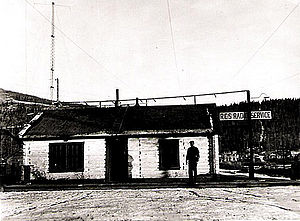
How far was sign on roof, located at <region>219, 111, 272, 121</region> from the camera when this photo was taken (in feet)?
55.4

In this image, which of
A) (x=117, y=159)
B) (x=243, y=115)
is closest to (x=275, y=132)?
(x=243, y=115)

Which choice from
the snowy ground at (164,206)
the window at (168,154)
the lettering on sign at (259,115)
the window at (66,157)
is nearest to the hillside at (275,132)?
the lettering on sign at (259,115)

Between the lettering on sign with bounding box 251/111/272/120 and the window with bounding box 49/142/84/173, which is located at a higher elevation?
the lettering on sign with bounding box 251/111/272/120

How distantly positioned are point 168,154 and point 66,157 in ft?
16.0

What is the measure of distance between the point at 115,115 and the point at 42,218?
11935 mm

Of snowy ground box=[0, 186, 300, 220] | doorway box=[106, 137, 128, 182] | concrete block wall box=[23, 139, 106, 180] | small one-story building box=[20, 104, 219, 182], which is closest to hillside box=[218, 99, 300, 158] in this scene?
small one-story building box=[20, 104, 219, 182]

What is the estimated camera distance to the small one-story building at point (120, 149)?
1722cm

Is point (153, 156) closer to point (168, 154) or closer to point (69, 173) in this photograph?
point (168, 154)

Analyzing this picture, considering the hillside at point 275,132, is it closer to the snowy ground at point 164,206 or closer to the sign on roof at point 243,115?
the sign on roof at point 243,115

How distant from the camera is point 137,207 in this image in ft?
31.8

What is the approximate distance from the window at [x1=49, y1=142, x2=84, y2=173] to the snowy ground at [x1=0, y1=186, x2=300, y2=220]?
4.61m

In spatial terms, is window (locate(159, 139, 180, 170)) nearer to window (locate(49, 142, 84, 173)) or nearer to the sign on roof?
the sign on roof

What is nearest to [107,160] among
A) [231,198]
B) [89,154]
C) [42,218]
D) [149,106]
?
[89,154]

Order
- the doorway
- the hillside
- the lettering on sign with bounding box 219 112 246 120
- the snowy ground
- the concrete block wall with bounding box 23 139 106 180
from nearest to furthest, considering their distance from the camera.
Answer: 1. the snowy ground
2. the lettering on sign with bounding box 219 112 246 120
3. the concrete block wall with bounding box 23 139 106 180
4. the doorway
5. the hillside
